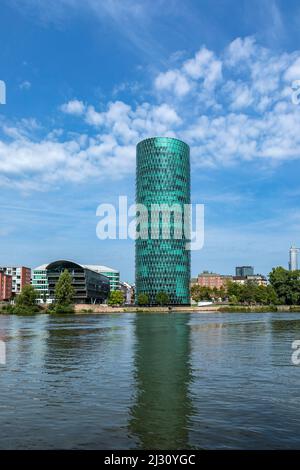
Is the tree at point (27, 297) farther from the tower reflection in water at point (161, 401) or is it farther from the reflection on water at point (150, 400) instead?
the tower reflection in water at point (161, 401)

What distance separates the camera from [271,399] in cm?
2556

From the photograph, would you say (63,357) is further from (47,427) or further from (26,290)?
(26,290)

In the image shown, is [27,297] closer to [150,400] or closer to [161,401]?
[150,400]

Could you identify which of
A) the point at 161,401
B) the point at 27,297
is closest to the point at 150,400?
the point at 161,401

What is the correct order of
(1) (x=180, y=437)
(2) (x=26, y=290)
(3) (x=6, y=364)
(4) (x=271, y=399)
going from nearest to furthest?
(1) (x=180, y=437) → (4) (x=271, y=399) → (3) (x=6, y=364) → (2) (x=26, y=290)

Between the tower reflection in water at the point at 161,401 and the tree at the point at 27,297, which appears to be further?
the tree at the point at 27,297

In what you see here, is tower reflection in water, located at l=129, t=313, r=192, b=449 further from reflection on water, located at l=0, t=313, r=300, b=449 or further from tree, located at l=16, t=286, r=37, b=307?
tree, located at l=16, t=286, r=37, b=307

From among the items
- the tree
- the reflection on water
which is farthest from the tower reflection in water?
the tree

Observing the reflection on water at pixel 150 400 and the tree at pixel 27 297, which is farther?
the tree at pixel 27 297

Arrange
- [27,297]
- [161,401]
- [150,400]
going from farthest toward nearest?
[27,297] → [150,400] → [161,401]

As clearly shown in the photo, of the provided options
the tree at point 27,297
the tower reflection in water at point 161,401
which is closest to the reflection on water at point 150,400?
the tower reflection in water at point 161,401

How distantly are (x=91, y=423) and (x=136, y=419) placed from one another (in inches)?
79.0

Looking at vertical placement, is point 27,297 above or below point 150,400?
above
